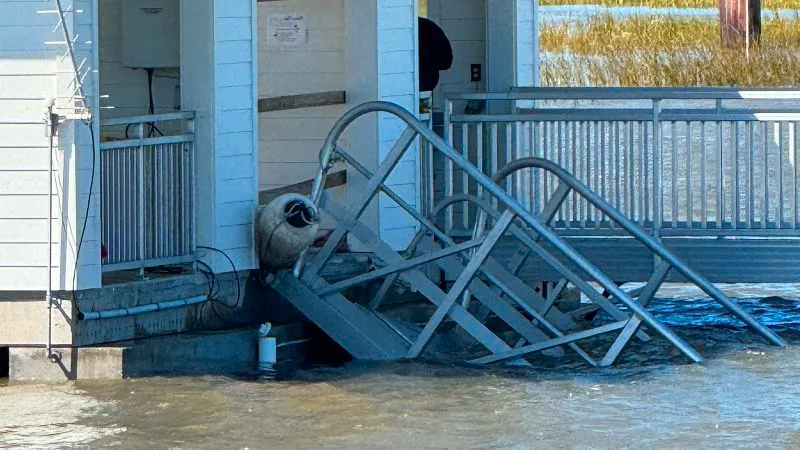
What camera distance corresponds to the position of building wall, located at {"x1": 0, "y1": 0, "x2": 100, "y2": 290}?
33.9 feet

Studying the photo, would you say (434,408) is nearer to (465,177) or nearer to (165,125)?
(465,177)

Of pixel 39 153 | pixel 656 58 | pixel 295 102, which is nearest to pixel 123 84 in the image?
pixel 295 102

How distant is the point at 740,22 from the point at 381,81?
19.7 meters

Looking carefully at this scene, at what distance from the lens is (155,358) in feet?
35.2

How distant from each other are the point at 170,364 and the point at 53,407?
109 centimetres

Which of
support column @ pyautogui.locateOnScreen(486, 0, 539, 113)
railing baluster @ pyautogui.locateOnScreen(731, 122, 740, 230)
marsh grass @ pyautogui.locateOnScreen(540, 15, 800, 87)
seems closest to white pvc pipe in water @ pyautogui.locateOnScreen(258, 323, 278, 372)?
railing baluster @ pyautogui.locateOnScreen(731, 122, 740, 230)

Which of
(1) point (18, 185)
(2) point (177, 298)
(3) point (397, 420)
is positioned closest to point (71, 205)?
(1) point (18, 185)

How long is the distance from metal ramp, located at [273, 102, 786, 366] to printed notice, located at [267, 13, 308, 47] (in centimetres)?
202

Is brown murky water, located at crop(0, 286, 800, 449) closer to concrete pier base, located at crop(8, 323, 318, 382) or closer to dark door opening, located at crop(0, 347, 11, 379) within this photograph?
concrete pier base, located at crop(8, 323, 318, 382)

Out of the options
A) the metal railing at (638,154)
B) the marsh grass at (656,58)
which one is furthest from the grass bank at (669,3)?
the metal railing at (638,154)

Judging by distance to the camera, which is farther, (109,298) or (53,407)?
(109,298)

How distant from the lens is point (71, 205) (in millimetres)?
10391

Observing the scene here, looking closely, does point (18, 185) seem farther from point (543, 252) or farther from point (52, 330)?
point (543, 252)

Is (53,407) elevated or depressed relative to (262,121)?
depressed
